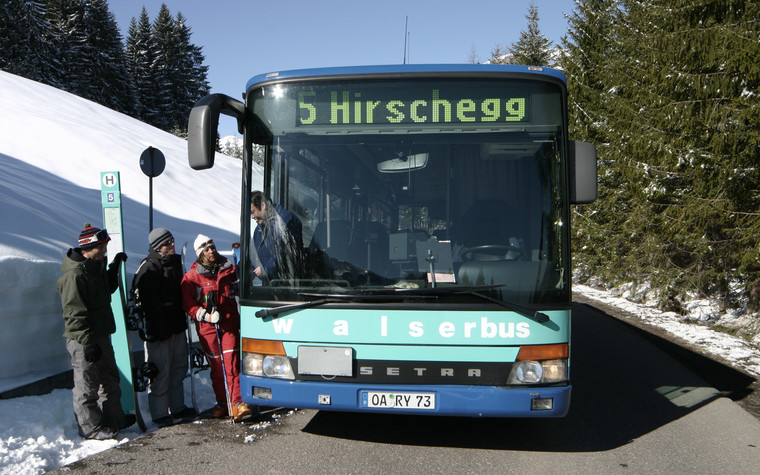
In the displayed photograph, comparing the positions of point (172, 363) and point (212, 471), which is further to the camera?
point (172, 363)

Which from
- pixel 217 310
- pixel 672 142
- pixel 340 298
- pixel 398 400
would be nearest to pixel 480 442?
pixel 398 400

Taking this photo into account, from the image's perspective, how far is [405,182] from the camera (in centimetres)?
517

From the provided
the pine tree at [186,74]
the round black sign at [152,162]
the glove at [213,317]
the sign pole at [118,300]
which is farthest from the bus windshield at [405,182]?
the pine tree at [186,74]

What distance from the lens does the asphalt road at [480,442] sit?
4.92 metres

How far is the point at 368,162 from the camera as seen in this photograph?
522cm

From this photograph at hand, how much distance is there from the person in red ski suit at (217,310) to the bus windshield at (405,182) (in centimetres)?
115

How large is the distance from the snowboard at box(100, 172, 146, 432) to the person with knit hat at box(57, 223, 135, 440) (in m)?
0.40

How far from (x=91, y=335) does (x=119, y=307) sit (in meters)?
0.91

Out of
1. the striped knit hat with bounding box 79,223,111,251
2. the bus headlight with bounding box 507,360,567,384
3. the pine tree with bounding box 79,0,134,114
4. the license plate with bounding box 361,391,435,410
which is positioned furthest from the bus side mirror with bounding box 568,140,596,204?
the pine tree with bounding box 79,0,134,114

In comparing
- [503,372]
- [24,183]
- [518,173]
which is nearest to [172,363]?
[503,372]

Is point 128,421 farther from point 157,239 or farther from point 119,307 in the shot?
point 157,239

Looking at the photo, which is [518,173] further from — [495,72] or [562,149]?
[495,72]

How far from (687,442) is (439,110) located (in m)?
3.41

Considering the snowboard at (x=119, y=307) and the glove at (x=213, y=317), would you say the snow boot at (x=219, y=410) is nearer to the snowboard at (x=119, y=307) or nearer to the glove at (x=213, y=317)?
the snowboard at (x=119, y=307)
